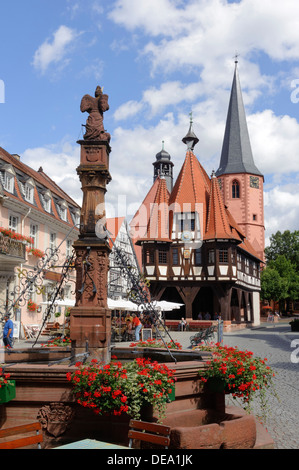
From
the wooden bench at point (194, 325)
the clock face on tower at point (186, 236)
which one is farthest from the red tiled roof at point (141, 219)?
the wooden bench at point (194, 325)

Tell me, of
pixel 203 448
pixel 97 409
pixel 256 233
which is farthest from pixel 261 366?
pixel 256 233

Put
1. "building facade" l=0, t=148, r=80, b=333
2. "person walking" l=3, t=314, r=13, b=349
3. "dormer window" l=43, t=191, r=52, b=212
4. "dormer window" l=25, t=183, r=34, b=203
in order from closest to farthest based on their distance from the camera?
"person walking" l=3, t=314, r=13, b=349 < "building facade" l=0, t=148, r=80, b=333 < "dormer window" l=25, t=183, r=34, b=203 < "dormer window" l=43, t=191, r=52, b=212

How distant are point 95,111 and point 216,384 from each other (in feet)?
16.9

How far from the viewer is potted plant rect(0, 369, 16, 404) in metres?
5.65

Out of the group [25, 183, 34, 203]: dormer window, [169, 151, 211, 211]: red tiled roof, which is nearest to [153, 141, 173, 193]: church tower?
[169, 151, 211, 211]: red tiled roof

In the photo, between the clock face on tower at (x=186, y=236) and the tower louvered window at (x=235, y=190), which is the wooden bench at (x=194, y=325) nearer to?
the clock face on tower at (x=186, y=236)

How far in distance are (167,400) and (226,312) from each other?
31.4 m

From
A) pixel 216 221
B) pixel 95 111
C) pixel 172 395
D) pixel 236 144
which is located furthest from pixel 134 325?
pixel 236 144

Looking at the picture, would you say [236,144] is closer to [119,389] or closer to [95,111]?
[95,111]

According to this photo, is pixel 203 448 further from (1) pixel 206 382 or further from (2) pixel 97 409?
(1) pixel 206 382

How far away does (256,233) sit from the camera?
56938mm

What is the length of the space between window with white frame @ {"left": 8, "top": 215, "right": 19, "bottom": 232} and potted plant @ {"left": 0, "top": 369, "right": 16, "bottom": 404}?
2006 cm

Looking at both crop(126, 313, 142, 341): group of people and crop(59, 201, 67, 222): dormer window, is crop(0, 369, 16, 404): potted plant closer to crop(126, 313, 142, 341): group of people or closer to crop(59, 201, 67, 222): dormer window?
crop(126, 313, 142, 341): group of people

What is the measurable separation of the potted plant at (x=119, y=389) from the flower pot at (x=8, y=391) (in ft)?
2.29
